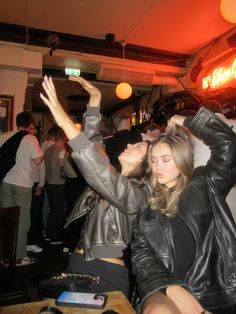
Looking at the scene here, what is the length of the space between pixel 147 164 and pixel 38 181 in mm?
3137

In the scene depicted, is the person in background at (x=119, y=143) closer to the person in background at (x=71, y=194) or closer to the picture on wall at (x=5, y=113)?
the person in background at (x=71, y=194)

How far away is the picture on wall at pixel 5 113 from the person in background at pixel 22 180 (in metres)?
1.57

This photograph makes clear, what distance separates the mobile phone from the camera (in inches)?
37.9

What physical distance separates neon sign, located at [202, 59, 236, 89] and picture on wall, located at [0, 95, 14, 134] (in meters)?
3.62

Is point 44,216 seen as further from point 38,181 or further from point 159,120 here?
point 159,120

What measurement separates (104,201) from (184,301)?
64cm

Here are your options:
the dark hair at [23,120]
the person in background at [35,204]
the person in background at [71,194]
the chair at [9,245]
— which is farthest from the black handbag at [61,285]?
the person in background at [35,204]

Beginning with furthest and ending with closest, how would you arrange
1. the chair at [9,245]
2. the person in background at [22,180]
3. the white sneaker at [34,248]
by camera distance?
the white sneaker at [34,248] < the person in background at [22,180] < the chair at [9,245]

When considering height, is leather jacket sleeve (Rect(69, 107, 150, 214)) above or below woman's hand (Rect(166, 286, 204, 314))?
above

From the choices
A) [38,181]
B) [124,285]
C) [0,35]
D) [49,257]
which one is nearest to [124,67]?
[0,35]

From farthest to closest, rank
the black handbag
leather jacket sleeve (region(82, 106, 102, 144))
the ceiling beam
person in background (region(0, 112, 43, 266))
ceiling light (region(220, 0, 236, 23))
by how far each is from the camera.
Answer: the ceiling beam → person in background (region(0, 112, 43, 266)) → ceiling light (region(220, 0, 236, 23)) → leather jacket sleeve (region(82, 106, 102, 144)) → the black handbag

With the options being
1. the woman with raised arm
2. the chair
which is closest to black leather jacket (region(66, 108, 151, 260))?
the woman with raised arm

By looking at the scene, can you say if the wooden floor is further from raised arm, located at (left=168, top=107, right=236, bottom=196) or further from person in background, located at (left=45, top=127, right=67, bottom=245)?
raised arm, located at (left=168, top=107, right=236, bottom=196)

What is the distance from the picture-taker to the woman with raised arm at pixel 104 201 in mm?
1234
